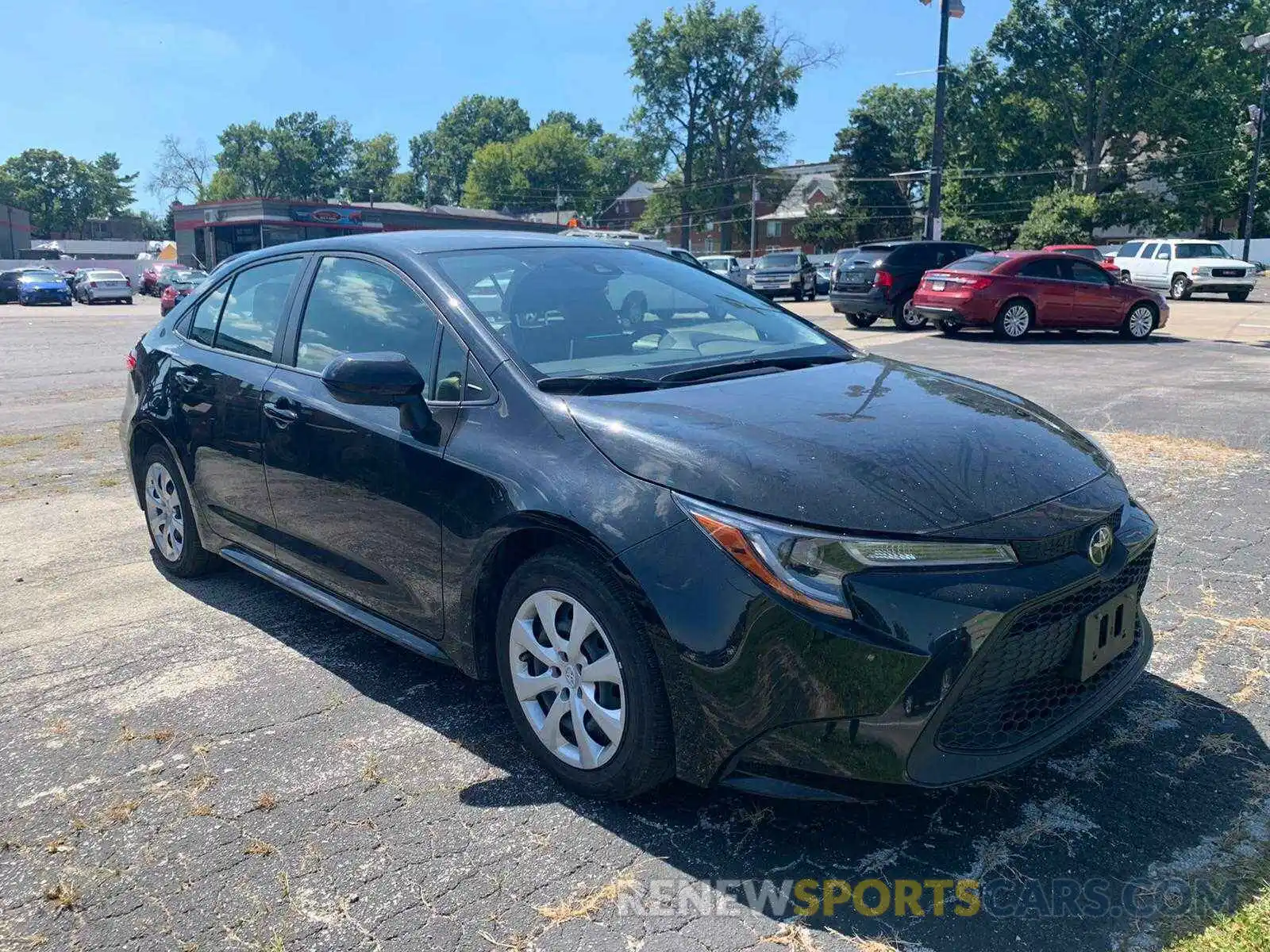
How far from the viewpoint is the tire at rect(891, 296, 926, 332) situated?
18.4 m

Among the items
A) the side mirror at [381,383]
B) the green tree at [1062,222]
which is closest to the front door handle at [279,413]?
the side mirror at [381,383]

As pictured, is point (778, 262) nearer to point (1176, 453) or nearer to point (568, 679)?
point (1176, 453)

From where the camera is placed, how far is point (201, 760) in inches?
122

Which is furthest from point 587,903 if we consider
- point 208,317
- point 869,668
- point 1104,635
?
point 208,317

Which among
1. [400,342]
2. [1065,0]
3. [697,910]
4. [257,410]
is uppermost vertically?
[1065,0]

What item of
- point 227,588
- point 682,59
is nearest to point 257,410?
point 227,588

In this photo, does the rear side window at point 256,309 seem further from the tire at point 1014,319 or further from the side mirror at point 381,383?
the tire at point 1014,319

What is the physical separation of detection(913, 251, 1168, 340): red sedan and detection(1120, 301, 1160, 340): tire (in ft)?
0.04

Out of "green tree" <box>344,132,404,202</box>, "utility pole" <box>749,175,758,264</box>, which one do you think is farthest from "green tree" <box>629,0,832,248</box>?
"green tree" <box>344,132,404,202</box>

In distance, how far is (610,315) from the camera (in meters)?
3.56

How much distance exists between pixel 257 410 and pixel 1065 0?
5653 cm

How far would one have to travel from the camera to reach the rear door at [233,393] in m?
3.99

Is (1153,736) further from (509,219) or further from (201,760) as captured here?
(509,219)

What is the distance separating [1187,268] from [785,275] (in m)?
11.9
